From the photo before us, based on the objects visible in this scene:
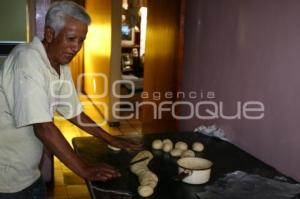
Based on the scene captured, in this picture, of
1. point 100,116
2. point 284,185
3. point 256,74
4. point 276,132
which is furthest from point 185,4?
point 100,116

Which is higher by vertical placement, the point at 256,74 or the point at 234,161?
the point at 256,74

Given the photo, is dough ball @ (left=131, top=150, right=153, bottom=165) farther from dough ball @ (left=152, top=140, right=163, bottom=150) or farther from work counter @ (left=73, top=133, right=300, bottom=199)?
dough ball @ (left=152, top=140, right=163, bottom=150)

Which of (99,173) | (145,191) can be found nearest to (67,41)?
(99,173)

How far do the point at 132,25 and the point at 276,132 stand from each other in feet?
17.5

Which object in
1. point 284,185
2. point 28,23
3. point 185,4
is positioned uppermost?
point 185,4

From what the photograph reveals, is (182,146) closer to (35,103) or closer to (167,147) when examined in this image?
(167,147)

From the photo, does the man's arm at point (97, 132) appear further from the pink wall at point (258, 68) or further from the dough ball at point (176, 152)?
the pink wall at point (258, 68)

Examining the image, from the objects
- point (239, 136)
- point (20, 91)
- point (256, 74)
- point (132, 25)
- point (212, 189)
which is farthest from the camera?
point (132, 25)

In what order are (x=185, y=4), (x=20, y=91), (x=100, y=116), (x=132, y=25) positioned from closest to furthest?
(x=20, y=91) < (x=185, y=4) < (x=100, y=116) < (x=132, y=25)

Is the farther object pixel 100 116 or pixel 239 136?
pixel 100 116

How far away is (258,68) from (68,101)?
97cm

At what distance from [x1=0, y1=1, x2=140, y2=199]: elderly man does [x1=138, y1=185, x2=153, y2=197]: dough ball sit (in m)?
0.14

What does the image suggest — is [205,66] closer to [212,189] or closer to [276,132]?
[276,132]

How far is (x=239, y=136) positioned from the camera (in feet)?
6.68
